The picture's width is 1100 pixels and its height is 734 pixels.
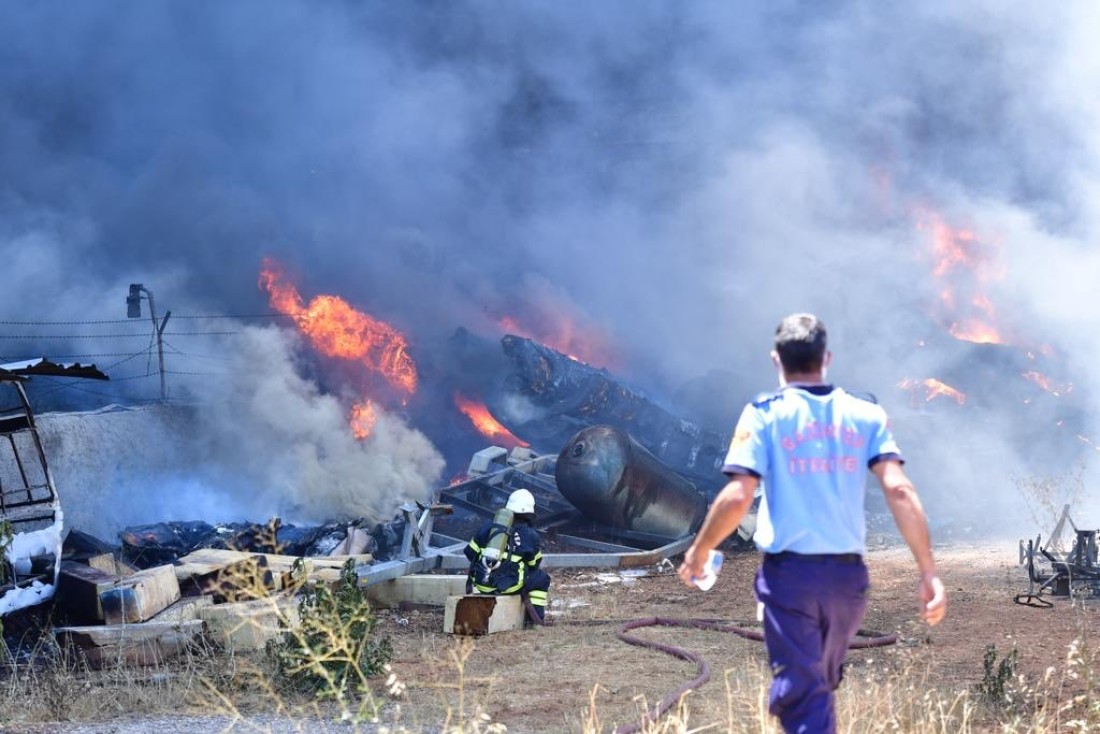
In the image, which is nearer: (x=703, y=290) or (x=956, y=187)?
(x=956, y=187)

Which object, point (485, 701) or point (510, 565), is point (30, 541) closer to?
point (510, 565)

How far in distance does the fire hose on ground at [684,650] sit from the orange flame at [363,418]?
10499 millimetres

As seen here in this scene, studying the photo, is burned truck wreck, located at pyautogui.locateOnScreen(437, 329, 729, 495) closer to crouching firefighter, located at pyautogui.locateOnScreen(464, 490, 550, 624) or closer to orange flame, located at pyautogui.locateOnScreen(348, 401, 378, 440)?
orange flame, located at pyautogui.locateOnScreen(348, 401, 378, 440)

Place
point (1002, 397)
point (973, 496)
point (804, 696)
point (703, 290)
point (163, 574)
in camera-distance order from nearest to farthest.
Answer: point (804, 696)
point (163, 574)
point (973, 496)
point (1002, 397)
point (703, 290)

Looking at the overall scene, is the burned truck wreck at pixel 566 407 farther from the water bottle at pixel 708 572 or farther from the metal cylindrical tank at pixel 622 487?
the water bottle at pixel 708 572

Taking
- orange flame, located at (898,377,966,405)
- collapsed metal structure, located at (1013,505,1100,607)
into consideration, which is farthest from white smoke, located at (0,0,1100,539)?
collapsed metal structure, located at (1013,505,1100,607)

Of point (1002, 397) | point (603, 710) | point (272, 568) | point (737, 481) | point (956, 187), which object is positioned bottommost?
point (603, 710)

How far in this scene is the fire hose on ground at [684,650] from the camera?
17.4 feet

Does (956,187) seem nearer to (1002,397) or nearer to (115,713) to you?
(1002,397)

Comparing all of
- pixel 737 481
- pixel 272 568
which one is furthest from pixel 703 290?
pixel 737 481

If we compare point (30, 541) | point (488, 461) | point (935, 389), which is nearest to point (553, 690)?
point (30, 541)

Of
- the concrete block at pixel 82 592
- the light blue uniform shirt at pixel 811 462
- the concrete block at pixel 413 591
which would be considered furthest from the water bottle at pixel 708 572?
the concrete block at pixel 413 591

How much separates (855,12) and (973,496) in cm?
1384

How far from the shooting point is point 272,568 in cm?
895
